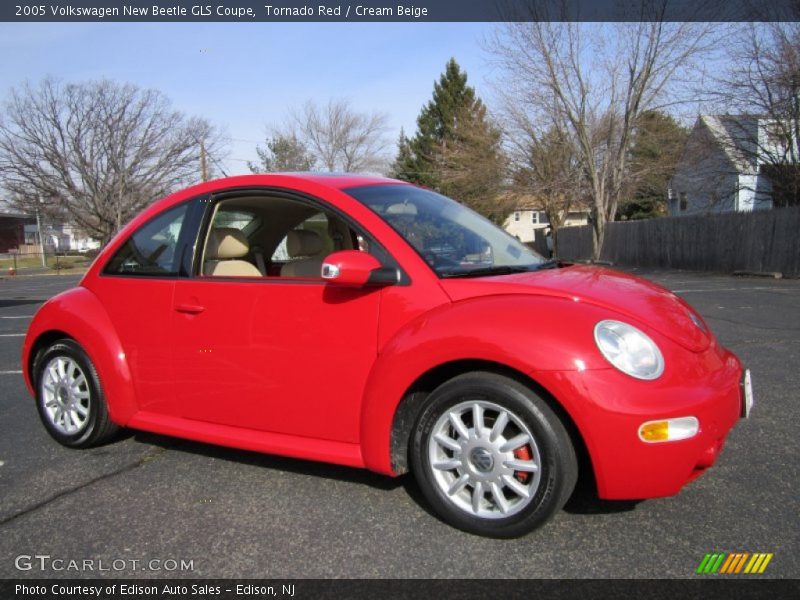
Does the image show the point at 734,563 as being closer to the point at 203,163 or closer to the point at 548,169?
the point at 548,169

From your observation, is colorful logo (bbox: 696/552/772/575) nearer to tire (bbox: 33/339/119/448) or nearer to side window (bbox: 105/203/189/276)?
side window (bbox: 105/203/189/276)

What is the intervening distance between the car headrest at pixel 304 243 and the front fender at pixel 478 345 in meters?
1.34

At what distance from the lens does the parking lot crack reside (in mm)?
3047

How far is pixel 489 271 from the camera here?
3.08 metres

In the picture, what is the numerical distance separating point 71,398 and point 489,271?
269 centimetres

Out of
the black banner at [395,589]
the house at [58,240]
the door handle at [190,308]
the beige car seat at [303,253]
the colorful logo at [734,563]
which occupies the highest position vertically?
the house at [58,240]

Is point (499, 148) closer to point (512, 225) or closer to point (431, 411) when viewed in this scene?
point (431, 411)

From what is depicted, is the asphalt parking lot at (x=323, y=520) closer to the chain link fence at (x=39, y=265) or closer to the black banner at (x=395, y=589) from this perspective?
the black banner at (x=395, y=589)

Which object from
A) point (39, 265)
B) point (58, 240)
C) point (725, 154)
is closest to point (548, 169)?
point (725, 154)

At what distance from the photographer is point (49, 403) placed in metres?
4.03

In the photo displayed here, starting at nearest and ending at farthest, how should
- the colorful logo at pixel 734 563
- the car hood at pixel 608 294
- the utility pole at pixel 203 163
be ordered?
the colorful logo at pixel 734 563 → the car hood at pixel 608 294 → the utility pole at pixel 203 163

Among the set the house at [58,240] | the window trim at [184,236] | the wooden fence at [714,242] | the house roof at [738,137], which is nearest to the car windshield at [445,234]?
the window trim at [184,236]

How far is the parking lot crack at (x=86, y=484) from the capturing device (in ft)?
10.00

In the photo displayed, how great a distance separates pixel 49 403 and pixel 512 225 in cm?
7091
